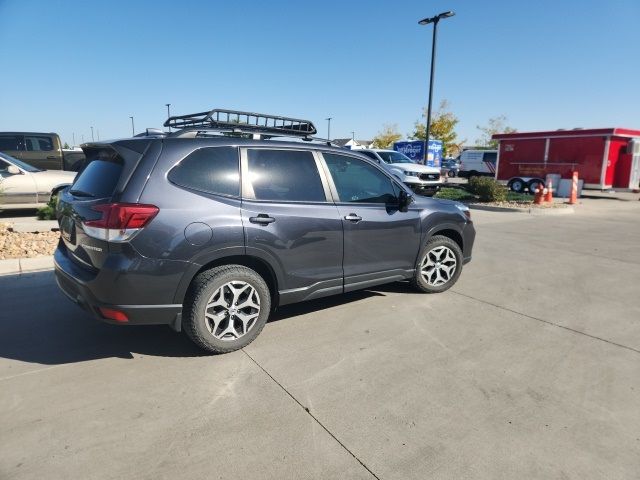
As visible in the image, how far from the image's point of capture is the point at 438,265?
5.18 metres

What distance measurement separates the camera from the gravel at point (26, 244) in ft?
20.5

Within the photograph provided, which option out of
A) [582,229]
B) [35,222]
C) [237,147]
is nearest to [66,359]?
[237,147]

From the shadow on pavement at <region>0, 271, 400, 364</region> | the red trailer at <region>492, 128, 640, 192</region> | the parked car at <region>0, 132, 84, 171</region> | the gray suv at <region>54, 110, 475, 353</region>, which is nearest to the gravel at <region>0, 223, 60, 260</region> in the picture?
the shadow on pavement at <region>0, 271, 400, 364</region>

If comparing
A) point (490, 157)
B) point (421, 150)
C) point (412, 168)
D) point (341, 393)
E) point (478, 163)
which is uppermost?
point (421, 150)

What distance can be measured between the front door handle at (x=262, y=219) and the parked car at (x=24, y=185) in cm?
775

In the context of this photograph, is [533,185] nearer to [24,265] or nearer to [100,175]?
[24,265]

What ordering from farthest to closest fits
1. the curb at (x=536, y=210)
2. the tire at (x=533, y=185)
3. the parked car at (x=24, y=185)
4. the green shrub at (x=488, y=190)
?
the tire at (x=533, y=185) < the green shrub at (x=488, y=190) < the curb at (x=536, y=210) < the parked car at (x=24, y=185)

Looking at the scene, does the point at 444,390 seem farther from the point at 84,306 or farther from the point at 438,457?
the point at 84,306

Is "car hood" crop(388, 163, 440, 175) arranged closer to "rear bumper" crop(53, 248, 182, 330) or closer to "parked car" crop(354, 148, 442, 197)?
"parked car" crop(354, 148, 442, 197)

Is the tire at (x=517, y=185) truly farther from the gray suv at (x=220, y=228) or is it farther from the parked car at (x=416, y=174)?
the gray suv at (x=220, y=228)

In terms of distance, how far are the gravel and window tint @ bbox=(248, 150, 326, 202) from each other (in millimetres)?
4307

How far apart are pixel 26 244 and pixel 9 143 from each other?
961 cm

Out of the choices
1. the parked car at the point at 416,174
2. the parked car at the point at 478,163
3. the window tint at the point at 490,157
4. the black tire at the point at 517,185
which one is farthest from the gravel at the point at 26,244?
the window tint at the point at 490,157

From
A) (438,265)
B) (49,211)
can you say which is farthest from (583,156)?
(49,211)
